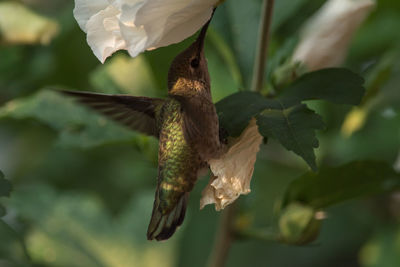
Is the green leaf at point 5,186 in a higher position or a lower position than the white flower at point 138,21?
lower

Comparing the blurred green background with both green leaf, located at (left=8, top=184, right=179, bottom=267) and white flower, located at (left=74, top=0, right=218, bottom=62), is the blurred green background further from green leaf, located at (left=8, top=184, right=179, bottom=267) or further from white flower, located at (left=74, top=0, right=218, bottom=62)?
white flower, located at (left=74, top=0, right=218, bottom=62)

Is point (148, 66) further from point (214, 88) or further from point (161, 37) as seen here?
point (161, 37)

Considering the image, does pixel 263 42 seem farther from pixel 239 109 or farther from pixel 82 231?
pixel 82 231

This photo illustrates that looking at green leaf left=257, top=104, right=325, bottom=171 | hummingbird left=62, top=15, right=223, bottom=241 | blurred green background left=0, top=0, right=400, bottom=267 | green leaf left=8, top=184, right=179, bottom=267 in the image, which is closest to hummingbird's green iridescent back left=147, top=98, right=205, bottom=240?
hummingbird left=62, top=15, right=223, bottom=241

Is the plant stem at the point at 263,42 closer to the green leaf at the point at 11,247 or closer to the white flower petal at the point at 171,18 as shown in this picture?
the white flower petal at the point at 171,18

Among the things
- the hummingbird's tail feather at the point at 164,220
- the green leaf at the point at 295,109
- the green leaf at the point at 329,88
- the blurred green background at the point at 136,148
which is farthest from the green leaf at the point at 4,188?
the green leaf at the point at 329,88

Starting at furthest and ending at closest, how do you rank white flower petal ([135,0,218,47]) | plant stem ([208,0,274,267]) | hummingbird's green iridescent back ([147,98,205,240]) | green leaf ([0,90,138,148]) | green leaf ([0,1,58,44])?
green leaf ([0,1,58,44]), green leaf ([0,90,138,148]), plant stem ([208,0,274,267]), hummingbird's green iridescent back ([147,98,205,240]), white flower petal ([135,0,218,47])
